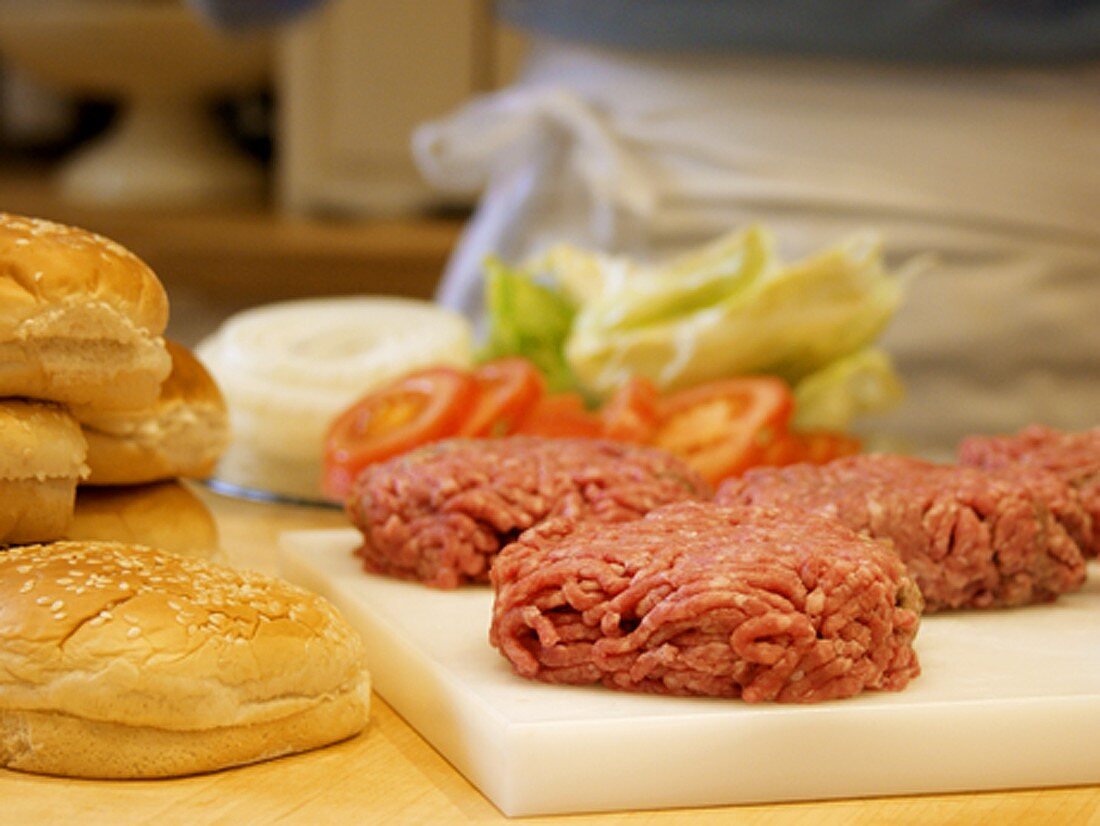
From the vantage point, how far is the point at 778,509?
4.89 ft

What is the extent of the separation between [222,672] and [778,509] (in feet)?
1.65

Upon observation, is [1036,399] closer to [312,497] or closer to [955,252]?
[955,252]

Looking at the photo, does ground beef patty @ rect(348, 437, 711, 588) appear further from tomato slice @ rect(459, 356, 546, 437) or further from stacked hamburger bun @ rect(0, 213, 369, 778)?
tomato slice @ rect(459, 356, 546, 437)

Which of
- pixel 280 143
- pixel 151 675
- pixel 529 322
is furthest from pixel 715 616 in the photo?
pixel 280 143

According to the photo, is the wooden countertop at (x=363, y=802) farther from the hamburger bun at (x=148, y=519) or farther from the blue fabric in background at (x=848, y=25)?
the blue fabric in background at (x=848, y=25)

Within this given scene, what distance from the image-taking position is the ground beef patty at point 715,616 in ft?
4.13

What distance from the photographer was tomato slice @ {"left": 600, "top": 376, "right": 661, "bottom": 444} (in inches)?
89.5

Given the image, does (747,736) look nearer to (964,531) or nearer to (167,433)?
(964,531)

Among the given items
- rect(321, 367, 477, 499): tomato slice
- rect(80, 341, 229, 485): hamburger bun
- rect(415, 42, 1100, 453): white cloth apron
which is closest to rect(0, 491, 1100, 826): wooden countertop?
rect(80, 341, 229, 485): hamburger bun

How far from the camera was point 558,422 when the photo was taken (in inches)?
90.2

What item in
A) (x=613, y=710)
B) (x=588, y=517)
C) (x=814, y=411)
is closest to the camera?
(x=613, y=710)

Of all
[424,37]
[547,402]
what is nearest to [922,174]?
[547,402]

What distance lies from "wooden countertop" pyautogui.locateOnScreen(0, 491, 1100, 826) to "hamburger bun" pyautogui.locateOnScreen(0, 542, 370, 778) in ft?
0.06

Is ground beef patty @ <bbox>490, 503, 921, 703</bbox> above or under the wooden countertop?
above
